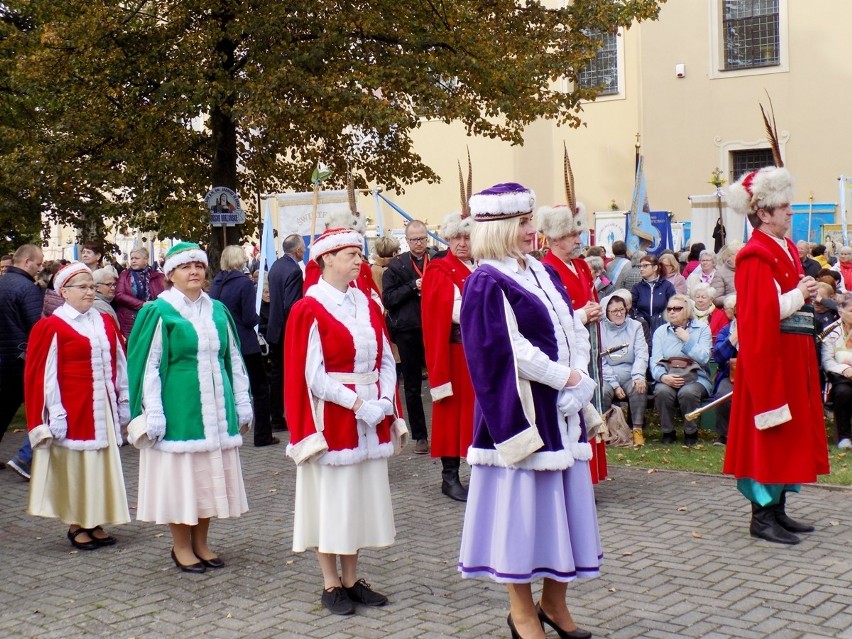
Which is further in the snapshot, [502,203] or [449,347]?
[449,347]

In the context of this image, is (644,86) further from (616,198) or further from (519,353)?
(519,353)

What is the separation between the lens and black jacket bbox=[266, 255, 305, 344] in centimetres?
1084

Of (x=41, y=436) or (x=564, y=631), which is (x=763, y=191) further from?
(x=41, y=436)

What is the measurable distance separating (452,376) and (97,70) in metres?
10.9

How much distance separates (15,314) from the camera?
10898 mm

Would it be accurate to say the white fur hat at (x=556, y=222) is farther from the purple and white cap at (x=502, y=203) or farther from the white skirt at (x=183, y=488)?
the white skirt at (x=183, y=488)

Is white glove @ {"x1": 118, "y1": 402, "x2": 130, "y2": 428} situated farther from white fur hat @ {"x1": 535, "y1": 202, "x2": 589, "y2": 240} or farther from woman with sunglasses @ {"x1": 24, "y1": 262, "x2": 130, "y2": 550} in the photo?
white fur hat @ {"x1": 535, "y1": 202, "x2": 589, "y2": 240}

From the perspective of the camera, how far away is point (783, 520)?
6.89 meters

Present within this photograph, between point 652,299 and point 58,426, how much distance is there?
7102 mm

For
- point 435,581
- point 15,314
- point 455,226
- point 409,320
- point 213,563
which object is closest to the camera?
point 435,581

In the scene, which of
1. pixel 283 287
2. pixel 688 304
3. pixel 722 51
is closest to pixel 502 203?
pixel 688 304

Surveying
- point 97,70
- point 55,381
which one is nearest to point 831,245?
point 97,70

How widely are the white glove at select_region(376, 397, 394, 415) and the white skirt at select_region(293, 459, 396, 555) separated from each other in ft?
0.85

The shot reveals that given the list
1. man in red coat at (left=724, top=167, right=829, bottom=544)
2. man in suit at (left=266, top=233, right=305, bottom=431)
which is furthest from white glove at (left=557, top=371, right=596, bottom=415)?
man in suit at (left=266, top=233, right=305, bottom=431)
